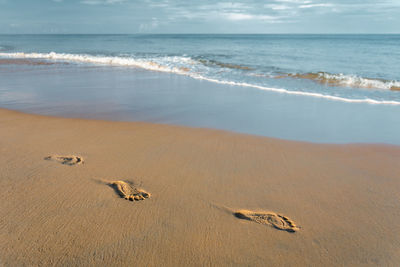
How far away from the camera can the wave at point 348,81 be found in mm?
10594

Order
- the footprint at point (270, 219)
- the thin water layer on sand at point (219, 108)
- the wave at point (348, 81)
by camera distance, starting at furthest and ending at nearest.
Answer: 1. the wave at point (348, 81)
2. the thin water layer on sand at point (219, 108)
3. the footprint at point (270, 219)

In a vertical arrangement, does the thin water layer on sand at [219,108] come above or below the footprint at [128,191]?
above

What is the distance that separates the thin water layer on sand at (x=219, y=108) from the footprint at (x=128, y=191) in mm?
2532

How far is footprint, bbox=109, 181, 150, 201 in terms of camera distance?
2.94 m

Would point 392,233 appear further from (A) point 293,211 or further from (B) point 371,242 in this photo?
(A) point 293,211

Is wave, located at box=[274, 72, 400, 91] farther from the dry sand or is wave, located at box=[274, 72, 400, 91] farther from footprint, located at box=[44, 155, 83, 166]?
footprint, located at box=[44, 155, 83, 166]

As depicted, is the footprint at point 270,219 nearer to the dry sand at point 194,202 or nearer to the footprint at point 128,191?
the dry sand at point 194,202

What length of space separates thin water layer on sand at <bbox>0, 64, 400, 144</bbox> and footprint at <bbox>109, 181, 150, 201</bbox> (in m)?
2.53

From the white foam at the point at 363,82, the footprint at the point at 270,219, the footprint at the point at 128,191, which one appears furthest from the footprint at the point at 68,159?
the white foam at the point at 363,82

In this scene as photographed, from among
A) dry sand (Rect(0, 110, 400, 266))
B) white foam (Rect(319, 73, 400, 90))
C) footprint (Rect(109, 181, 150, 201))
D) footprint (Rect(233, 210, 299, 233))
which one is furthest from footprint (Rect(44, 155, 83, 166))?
white foam (Rect(319, 73, 400, 90))

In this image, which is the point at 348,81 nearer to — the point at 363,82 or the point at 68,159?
the point at 363,82

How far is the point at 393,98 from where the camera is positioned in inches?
336

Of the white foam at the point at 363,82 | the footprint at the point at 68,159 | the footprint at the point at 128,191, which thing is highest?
the white foam at the point at 363,82

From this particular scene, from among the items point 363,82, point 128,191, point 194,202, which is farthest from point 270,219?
point 363,82
